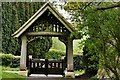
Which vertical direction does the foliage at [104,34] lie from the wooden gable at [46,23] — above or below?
below

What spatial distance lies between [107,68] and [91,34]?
601 mm

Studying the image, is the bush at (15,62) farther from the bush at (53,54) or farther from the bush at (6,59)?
the bush at (53,54)

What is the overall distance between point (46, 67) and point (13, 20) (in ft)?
16.3

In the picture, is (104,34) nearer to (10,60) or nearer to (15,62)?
(10,60)

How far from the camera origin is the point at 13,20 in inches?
593

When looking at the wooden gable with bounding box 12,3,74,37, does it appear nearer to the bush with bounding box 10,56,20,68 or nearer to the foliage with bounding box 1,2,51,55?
the bush with bounding box 10,56,20,68

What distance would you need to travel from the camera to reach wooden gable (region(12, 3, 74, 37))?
10.1m

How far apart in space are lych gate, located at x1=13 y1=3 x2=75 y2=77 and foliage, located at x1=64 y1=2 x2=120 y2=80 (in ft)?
17.1

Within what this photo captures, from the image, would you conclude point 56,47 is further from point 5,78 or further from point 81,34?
point 81,34

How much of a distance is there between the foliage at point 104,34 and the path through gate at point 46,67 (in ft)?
19.7

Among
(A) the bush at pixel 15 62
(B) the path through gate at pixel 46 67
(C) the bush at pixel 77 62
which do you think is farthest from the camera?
(A) the bush at pixel 15 62

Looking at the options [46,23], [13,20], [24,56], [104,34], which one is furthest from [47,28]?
[104,34]

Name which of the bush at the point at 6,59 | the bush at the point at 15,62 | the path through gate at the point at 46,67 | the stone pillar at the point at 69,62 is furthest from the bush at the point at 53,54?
the stone pillar at the point at 69,62

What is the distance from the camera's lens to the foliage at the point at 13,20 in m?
14.7
